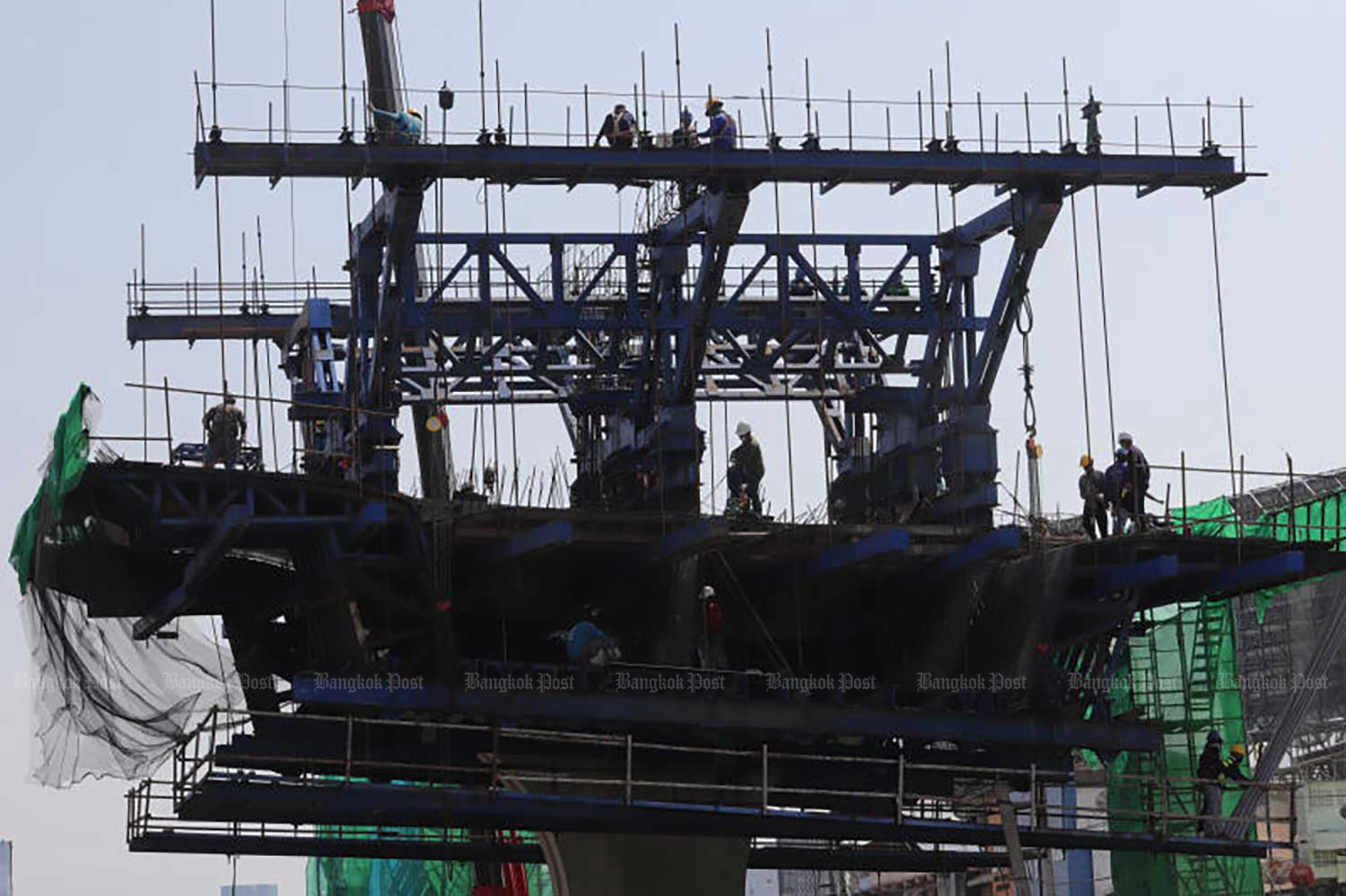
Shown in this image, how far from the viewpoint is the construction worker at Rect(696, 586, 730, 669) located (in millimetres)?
39656

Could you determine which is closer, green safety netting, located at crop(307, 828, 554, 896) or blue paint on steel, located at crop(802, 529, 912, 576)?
blue paint on steel, located at crop(802, 529, 912, 576)

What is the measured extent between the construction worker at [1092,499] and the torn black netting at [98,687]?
1428 centimetres

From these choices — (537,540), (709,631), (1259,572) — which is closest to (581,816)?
(709,631)

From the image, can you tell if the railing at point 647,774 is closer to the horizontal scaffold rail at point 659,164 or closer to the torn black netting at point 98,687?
the torn black netting at point 98,687

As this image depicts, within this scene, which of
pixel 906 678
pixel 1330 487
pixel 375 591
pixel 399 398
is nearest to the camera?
pixel 375 591

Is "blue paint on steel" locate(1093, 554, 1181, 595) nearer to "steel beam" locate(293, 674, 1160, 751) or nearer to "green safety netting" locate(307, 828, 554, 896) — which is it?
"steel beam" locate(293, 674, 1160, 751)

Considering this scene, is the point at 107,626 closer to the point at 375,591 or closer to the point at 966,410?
the point at 375,591

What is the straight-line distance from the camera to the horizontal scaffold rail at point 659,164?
131ft

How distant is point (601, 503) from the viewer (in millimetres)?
44750

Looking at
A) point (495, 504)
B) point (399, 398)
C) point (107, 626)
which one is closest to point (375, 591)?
point (495, 504)

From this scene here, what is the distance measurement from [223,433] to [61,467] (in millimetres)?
3139

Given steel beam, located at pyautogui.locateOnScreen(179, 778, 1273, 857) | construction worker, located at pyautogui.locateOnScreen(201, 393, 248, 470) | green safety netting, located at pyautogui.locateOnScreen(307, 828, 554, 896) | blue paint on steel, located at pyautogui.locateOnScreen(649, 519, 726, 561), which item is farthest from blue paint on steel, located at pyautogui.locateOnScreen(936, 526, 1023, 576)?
green safety netting, located at pyautogui.locateOnScreen(307, 828, 554, 896)

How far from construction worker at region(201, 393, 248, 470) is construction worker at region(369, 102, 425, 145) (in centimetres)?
548

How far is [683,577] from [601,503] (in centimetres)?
552
